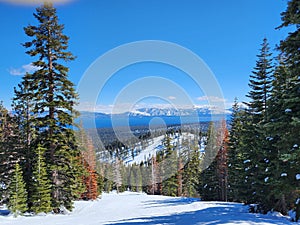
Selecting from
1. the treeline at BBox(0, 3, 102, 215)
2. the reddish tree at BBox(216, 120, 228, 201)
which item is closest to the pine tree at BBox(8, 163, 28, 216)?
the treeline at BBox(0, 3, 102, 215)

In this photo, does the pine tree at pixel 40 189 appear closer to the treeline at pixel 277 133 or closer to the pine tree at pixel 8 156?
the pine tree at pixel 8 156

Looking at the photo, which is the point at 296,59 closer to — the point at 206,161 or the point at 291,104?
the point at 291,104

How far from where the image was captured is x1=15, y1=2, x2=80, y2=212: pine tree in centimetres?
1788

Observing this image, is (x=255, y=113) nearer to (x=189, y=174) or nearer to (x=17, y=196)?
(x=17, y=196)

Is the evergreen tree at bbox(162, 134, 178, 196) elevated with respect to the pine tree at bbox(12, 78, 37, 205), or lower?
lower

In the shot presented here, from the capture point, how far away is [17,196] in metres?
16.1

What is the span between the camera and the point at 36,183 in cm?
1714

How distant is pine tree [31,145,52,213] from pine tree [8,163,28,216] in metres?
0.59

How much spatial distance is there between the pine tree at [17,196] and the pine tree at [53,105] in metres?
1.87

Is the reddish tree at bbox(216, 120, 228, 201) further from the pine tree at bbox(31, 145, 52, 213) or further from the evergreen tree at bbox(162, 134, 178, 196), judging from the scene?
the pine tree at bbox(31, 145, 52, 213)

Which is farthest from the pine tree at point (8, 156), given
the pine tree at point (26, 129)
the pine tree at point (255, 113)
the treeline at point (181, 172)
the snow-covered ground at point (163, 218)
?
the treeline at point (181, 172)

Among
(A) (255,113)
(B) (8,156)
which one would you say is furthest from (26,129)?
(A) (255,113)

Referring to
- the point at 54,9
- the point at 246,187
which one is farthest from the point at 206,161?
the point at 54,9

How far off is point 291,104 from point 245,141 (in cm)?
1012
